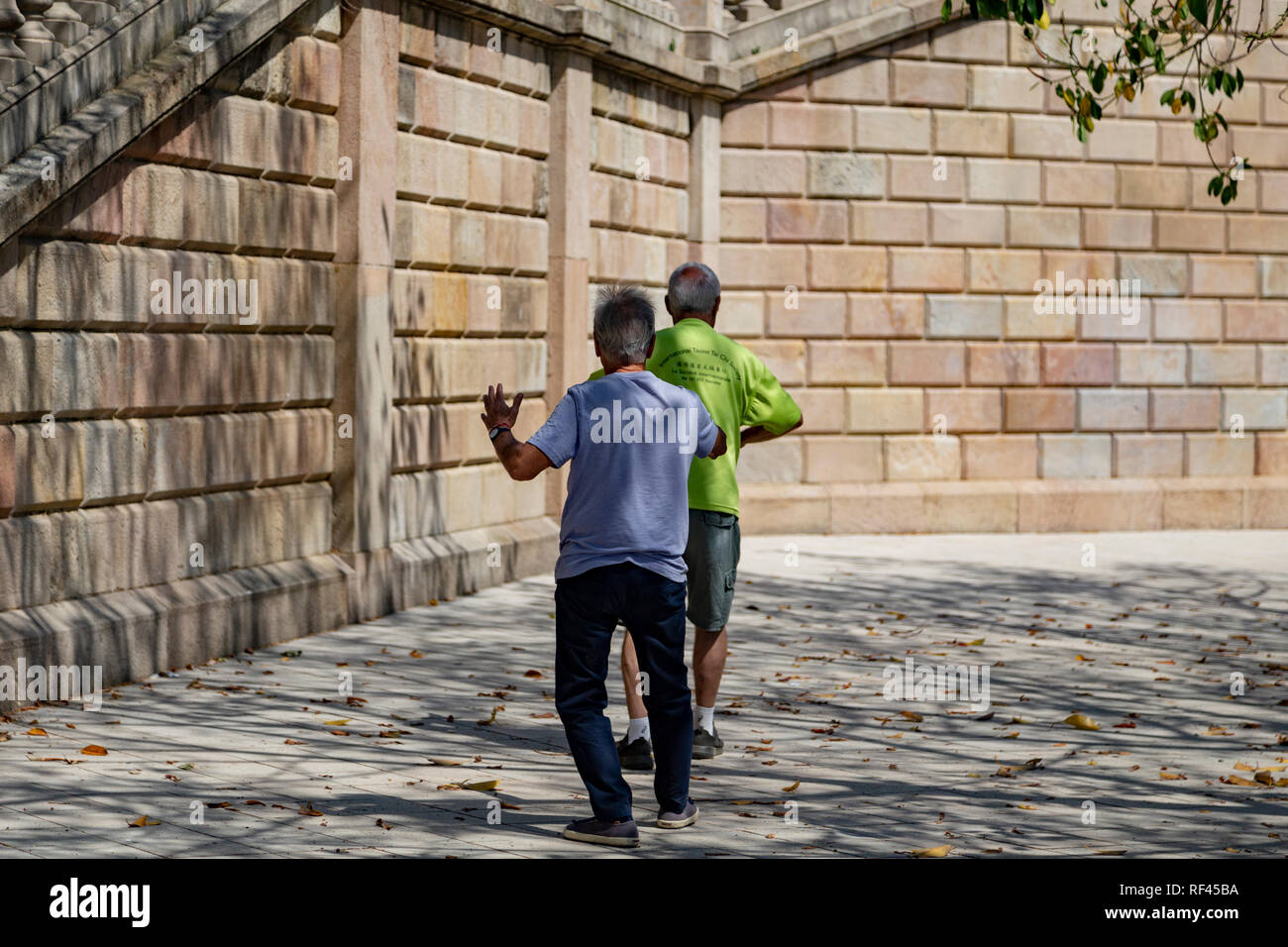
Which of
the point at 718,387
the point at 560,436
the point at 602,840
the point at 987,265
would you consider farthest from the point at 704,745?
the point at 987,265

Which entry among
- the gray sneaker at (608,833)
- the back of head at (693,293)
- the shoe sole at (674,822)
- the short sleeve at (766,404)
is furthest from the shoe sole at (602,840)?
the back of head at (693,293)

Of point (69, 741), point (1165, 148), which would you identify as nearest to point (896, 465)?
point (1165, 148)

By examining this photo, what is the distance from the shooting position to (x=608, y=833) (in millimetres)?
5773

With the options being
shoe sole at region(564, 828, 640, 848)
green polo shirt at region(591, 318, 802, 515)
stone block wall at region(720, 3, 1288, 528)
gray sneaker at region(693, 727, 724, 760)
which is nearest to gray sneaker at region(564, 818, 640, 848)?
shoe sole at region(564, 828, 640, 848)

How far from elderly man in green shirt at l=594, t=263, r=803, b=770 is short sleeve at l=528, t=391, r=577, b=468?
1.16 metres

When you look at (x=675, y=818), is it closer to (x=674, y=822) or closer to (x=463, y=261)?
(x=674, y=822)

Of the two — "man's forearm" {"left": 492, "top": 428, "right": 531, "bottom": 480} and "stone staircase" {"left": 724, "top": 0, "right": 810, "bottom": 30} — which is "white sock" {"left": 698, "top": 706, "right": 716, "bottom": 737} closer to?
"man's forearm" {"left": 492, "top": 428, "right": 531, "bottom": 480}

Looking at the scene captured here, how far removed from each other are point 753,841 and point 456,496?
667 cm

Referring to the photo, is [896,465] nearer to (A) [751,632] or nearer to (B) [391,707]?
(A) [751,632]

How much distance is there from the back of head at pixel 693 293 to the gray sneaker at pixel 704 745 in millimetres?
1623

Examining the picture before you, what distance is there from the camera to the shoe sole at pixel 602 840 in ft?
18.9

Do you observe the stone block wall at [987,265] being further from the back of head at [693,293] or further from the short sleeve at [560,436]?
the short sleeve at [560,436]

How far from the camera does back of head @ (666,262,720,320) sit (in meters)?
7.13

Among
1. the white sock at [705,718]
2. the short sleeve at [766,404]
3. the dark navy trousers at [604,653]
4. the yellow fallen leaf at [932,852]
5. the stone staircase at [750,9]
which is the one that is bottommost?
the yellow fallen leaf at [932,852]
